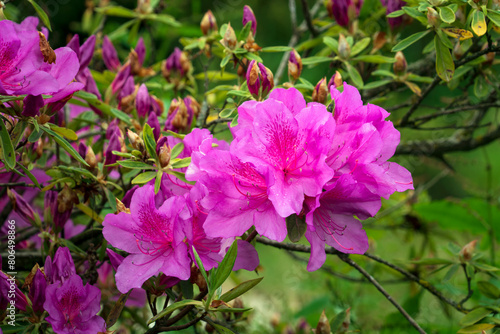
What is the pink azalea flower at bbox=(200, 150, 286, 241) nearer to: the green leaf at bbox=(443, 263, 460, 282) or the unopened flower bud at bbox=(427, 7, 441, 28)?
the unopened flower bud at bbox=(427, 7, 441, 28)

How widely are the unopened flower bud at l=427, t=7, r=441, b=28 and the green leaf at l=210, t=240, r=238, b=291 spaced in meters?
0.54

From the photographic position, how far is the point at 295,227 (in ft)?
2.07

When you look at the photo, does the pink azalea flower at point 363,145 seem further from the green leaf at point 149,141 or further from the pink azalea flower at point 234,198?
the green leaf at point 149,141

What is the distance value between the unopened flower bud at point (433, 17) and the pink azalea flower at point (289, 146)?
34cm

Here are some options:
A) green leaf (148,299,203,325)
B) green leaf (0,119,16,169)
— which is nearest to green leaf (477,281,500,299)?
green leaf (148,299,203,325)

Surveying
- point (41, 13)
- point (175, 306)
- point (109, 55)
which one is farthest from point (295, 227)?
point (109, 55)

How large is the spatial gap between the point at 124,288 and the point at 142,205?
120 mm

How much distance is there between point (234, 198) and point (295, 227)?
0.30ft

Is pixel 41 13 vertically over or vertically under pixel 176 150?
over

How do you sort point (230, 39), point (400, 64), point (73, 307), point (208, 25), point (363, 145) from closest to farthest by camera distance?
point (363, 145) < point (73, 307) < point (230, 39) < point (400, 64) < point (208, 25)

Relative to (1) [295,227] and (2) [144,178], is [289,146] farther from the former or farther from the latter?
(2) [144,178]

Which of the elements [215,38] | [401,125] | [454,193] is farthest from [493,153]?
[215,38]

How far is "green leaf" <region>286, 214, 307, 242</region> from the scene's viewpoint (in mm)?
624

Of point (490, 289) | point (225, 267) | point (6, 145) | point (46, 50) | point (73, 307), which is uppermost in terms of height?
point (46, 50)
